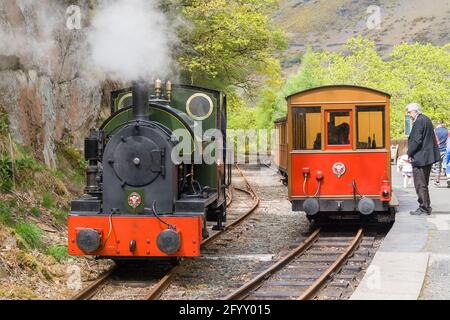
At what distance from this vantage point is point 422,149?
10.9 m

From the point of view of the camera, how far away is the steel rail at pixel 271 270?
699 centimetres

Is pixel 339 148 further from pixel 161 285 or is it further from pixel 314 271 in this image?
pixel 161 285

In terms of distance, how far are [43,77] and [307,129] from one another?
17.3 feet

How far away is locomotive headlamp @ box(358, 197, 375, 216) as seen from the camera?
10.8m

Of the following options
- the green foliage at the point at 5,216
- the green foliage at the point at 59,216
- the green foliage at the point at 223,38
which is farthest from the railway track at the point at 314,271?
the green foliage at the point at 223,38

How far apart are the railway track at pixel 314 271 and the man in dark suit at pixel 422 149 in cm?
124

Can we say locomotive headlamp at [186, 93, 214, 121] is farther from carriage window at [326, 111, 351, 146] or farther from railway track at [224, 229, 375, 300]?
carriage window at [326, 111, 351, 146]

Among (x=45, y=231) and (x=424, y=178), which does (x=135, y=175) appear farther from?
(x=424, y=178)

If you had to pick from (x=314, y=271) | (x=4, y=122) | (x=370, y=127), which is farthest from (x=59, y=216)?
(x=370, y=127)

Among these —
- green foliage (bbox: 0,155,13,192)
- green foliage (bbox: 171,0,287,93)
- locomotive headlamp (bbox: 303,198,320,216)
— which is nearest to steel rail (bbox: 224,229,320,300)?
locomotive headlamp (bbox: 303,198,320,216)

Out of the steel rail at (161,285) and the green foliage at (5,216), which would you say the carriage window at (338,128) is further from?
the green foliage at (5,216)

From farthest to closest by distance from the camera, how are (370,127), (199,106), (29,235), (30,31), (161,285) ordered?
(30,31) < (370,127) < (199,106) < (29,235) < (161,285)

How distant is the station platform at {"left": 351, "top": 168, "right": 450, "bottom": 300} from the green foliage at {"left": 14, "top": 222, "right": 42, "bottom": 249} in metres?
4.30
